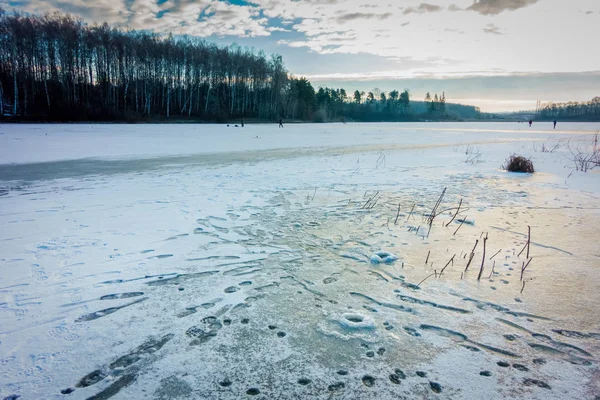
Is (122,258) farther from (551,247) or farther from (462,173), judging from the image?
(462,173)

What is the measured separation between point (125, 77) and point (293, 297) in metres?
55.6

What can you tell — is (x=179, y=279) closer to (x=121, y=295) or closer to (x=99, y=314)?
(x=121, y=295)

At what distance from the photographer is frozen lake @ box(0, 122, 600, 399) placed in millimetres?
1978

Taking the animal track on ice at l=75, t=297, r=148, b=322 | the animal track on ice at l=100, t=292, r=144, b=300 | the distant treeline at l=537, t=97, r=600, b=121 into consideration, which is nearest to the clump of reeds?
the animal track on ice at l=100, t=292, r=144, b=300

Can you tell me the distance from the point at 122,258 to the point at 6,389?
6.21 ft

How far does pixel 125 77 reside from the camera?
1919 inches

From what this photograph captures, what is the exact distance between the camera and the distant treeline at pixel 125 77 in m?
38.9

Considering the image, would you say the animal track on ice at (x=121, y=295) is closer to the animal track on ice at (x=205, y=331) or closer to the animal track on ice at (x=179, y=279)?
the animal track on ice at (x=179, y=279)

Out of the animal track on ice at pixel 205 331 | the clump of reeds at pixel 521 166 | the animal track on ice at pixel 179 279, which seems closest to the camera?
the animal track on ice at pixel 205 331

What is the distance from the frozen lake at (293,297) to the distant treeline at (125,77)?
39.1m

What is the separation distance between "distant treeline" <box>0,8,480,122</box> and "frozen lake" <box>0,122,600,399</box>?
39.1 meters

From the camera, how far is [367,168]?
10875 mm

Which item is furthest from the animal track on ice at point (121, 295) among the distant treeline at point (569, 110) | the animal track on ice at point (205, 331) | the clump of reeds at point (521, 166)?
the distant treeline at point (569, 110)

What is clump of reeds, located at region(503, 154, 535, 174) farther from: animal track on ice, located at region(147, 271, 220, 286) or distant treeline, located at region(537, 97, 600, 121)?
distant treeline, located at region(537, 97, 600, 121)
